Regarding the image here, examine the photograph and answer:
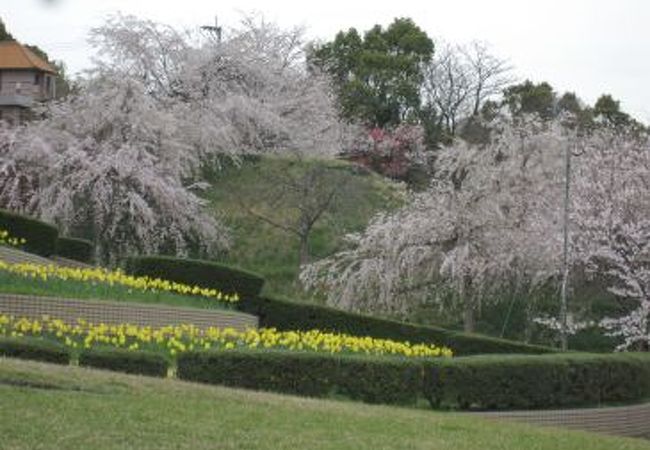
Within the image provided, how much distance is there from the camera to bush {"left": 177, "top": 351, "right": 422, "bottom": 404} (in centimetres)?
1184

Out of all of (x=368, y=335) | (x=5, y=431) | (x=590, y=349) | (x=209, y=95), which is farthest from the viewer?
(x=209, y=95)

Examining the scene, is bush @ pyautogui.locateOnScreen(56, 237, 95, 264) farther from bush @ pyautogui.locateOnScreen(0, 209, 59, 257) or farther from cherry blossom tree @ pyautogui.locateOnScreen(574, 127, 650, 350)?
cherry blossom tree @ pyautogui.locateOnScreen(574, 127, 650, 350)

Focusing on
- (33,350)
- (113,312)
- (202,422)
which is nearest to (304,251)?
(113,312)

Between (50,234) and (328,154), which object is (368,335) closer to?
(50,234)

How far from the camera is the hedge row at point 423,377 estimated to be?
1193 cm

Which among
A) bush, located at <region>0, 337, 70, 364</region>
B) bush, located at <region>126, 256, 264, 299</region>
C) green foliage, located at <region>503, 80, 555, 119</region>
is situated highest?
green foliage, located at <region>503, 80, 555, 119</region>

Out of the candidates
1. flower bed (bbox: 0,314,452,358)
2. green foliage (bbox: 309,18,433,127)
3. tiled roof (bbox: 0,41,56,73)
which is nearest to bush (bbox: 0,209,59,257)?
flower bed (bbox: 0,314,452,358)

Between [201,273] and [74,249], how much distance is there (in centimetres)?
472

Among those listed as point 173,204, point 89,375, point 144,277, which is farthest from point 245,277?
point 89,375

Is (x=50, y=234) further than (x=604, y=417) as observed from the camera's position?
Yes

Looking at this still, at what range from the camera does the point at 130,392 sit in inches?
367

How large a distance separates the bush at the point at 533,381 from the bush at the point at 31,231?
12.1 meters

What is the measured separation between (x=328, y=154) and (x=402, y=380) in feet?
94.1

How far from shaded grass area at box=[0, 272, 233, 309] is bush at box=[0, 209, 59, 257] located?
478 cm
